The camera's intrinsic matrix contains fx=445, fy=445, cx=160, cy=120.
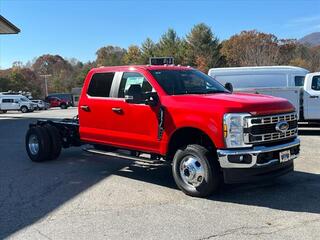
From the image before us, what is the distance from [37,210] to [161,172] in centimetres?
308

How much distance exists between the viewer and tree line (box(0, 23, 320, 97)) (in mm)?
57938

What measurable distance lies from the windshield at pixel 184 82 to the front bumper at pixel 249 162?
5.32 ft

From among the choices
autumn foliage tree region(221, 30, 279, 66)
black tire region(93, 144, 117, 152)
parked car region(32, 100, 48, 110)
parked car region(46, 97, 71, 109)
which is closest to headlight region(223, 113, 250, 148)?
black tire region(93, 144, 117, 152)

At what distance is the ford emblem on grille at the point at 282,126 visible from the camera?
663 cm

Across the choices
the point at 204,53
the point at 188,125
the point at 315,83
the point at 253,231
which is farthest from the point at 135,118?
the point at 204,53

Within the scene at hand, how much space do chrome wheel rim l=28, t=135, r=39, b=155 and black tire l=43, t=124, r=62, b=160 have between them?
0.33 metres

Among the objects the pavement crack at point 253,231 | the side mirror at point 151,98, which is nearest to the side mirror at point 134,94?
the side mirror at point 151,98

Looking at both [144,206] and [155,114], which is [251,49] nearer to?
[155,114]

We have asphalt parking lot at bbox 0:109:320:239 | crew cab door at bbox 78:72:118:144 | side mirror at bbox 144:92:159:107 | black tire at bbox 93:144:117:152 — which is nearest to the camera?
asphalt parking lot at bbox 0:109:320:239

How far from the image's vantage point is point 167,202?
21.6 feet

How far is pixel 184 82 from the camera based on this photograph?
25.7ft

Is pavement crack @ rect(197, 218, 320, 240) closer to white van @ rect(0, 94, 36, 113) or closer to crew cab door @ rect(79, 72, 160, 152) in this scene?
crew cab door @ rect(79, 72, 160, 152)

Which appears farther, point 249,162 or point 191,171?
point 191,171

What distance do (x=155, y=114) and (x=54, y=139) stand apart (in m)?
3.72
